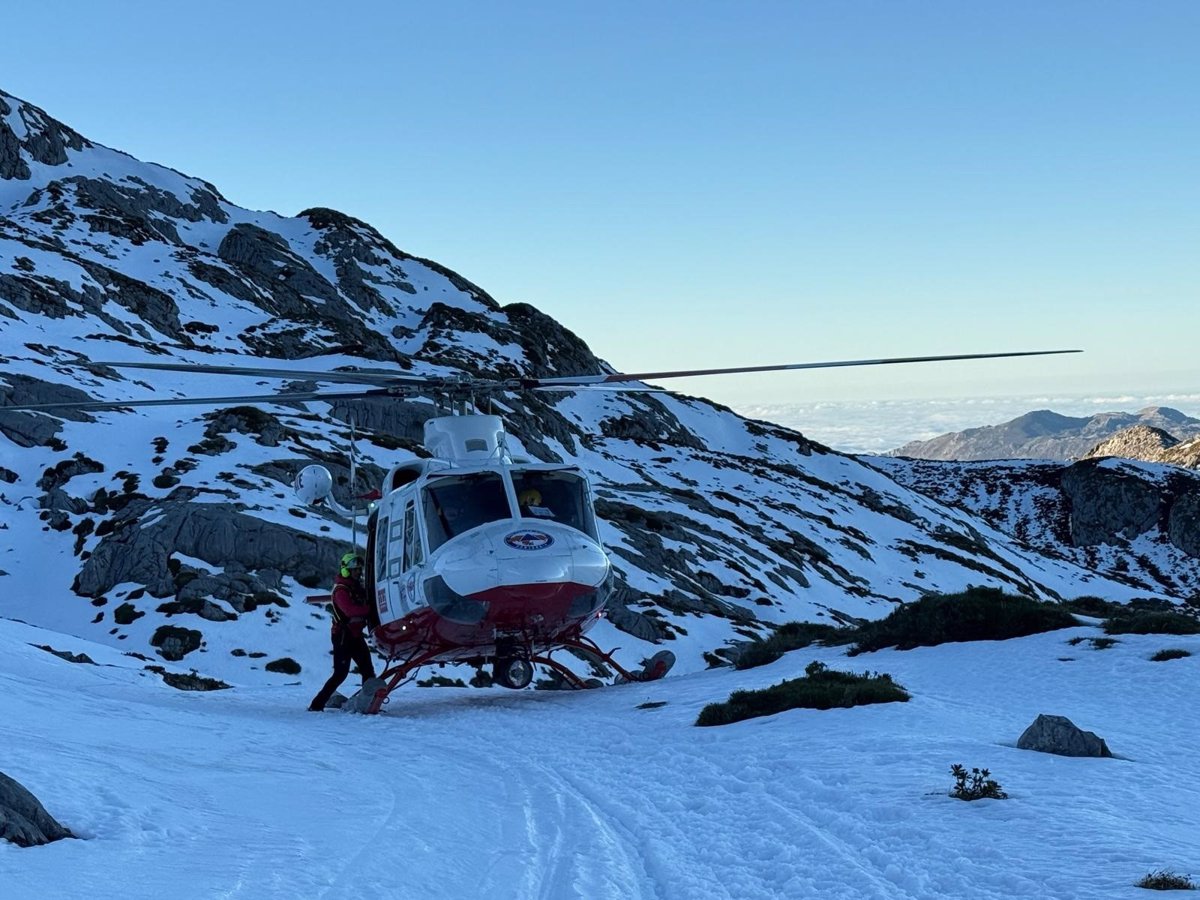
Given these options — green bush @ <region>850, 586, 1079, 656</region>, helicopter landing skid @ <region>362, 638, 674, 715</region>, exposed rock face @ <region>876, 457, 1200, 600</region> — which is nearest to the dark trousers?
helicopter landing skid @ <region>362, 638, 674, 715</region>

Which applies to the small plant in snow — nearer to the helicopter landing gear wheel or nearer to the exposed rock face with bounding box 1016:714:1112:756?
the exposed rock face with bounding box 1016:714:1112:756

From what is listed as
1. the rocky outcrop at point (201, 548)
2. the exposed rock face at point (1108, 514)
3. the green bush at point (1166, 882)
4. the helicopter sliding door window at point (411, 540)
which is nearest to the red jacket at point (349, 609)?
the helicopter sliding door window at point (411, 540)

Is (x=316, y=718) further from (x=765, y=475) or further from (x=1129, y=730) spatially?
(x=765, y=475)

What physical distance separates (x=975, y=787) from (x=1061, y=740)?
2301mm

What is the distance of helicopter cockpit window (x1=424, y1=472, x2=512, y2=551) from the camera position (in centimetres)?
1669

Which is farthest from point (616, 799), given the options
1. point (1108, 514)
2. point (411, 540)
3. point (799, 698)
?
point (1108, 514)

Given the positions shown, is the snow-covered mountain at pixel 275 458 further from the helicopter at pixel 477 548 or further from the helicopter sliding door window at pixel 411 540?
the helicopter sliding door window at pixel 411 540

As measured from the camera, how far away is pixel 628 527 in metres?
52.2

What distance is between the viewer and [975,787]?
8117 mm

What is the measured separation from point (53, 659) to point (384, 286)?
469 ft

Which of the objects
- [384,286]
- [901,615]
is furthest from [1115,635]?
[384,286]

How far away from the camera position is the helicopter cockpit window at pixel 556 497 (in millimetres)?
17031

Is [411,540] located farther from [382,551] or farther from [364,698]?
[364,698]

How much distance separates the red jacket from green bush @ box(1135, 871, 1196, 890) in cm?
1521
